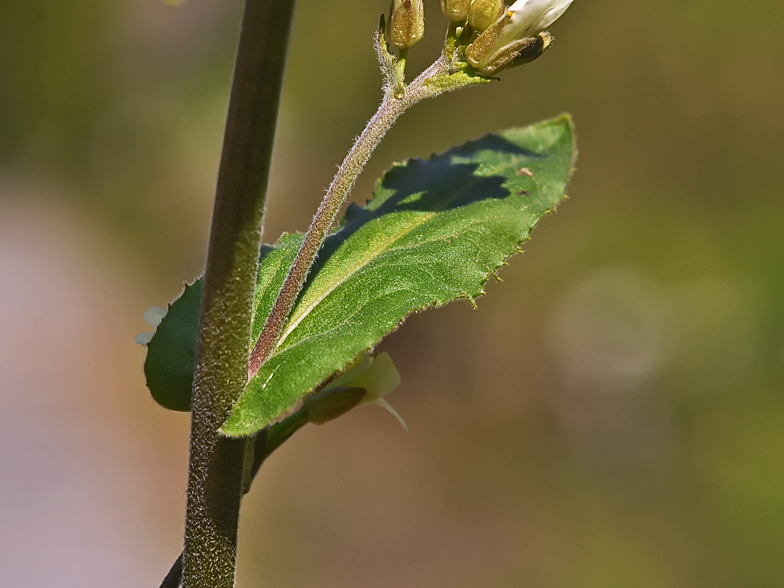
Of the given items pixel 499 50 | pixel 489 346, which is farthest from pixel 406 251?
pixel 489 346

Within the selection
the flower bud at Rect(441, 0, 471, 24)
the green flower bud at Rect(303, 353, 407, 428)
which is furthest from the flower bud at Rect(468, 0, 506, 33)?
the green flower bud at Rect(303, 353, 407, 428)

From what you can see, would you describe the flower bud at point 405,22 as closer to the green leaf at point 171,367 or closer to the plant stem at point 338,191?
the plant stem at point 338,191

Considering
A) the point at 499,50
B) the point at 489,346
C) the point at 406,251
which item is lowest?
the point at 406,251

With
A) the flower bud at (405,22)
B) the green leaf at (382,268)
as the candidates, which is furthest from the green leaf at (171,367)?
the flower bud at (405,22)

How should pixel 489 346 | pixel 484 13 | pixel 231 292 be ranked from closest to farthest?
1. pixel 231 292
2. pixel 484 13
3. pixel 489 346

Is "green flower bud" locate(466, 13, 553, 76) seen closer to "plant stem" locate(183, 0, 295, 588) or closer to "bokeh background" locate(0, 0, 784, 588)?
"plant stem" locate(183, 0, 295, 588)

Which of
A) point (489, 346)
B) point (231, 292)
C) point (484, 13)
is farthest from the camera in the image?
point (489, 346)

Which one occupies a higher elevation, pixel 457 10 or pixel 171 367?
pixel 457 10

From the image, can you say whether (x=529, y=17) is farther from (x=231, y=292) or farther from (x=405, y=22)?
(x=231, y=292)
